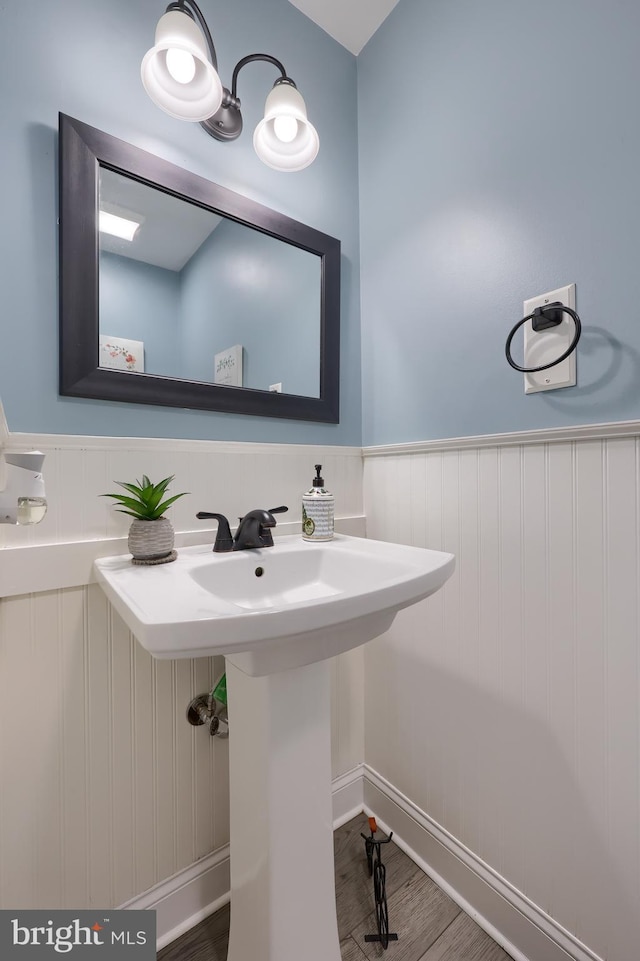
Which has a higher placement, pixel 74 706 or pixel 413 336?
pixel 413 336

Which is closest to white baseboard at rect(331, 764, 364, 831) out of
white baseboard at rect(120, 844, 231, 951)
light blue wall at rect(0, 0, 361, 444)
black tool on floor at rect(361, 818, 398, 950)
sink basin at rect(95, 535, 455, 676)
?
black tool on floor at rect(361, 818, 398, 950)

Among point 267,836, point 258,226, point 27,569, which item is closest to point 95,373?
point 27,569

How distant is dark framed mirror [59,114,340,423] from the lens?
0.85 meters

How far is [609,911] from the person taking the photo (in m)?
0.77

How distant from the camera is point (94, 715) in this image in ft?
2.82

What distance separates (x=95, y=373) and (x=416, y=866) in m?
1.51

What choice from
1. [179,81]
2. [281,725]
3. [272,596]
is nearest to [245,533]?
[272,596]

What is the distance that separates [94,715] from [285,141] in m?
1.45

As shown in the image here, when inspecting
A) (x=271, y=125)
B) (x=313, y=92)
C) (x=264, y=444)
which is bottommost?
(x=264, y=444)

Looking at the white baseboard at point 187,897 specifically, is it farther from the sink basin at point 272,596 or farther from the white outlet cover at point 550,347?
the white outlet cover at point 550,347

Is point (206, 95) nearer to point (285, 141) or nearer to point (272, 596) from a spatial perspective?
point (285, 141)

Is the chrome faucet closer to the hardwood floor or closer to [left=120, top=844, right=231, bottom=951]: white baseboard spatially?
[left=120, top=844, right=231, bottom=951]: white baseboard

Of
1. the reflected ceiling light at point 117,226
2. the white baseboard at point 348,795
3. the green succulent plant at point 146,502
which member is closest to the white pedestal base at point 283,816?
the green succulent plant at point 146,502

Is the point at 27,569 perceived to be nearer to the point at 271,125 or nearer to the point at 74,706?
the point at 74,706
